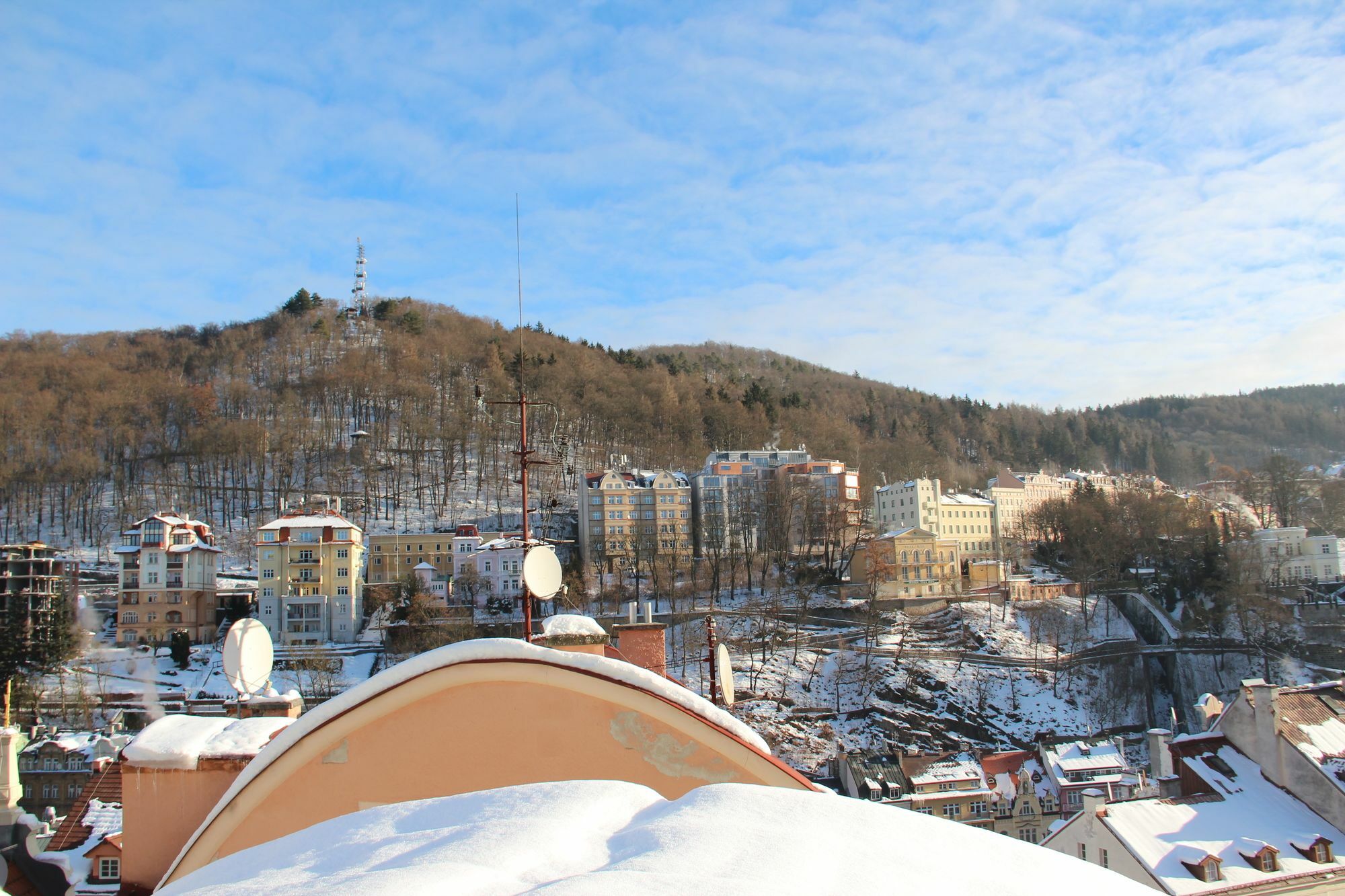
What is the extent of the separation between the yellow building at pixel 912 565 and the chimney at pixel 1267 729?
3196 centimetres

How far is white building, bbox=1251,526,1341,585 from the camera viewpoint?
166 ft

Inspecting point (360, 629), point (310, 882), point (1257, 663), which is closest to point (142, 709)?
point (360, 629)

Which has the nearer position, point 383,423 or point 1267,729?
point 1267,729

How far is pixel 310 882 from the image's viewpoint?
6.24 feet

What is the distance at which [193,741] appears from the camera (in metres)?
4.46

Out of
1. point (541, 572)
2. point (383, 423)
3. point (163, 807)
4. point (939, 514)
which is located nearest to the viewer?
point (163, 807)

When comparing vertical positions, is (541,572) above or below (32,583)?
above

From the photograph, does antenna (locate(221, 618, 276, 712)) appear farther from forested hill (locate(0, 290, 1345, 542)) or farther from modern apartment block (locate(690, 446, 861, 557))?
modern apartment block (locate(690, 446, 861, 557))

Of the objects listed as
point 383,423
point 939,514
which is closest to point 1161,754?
point 939,514

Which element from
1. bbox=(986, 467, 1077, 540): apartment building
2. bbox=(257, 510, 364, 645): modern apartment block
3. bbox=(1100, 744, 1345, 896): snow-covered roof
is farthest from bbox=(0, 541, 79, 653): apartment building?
bbox=(986, 467, 1077, 540): apartment building

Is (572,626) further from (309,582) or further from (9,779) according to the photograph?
(309,582)

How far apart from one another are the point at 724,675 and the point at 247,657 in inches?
121

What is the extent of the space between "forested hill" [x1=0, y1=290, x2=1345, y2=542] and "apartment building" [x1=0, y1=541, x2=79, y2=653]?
1260 centimetres

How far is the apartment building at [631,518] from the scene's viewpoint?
163 ft
